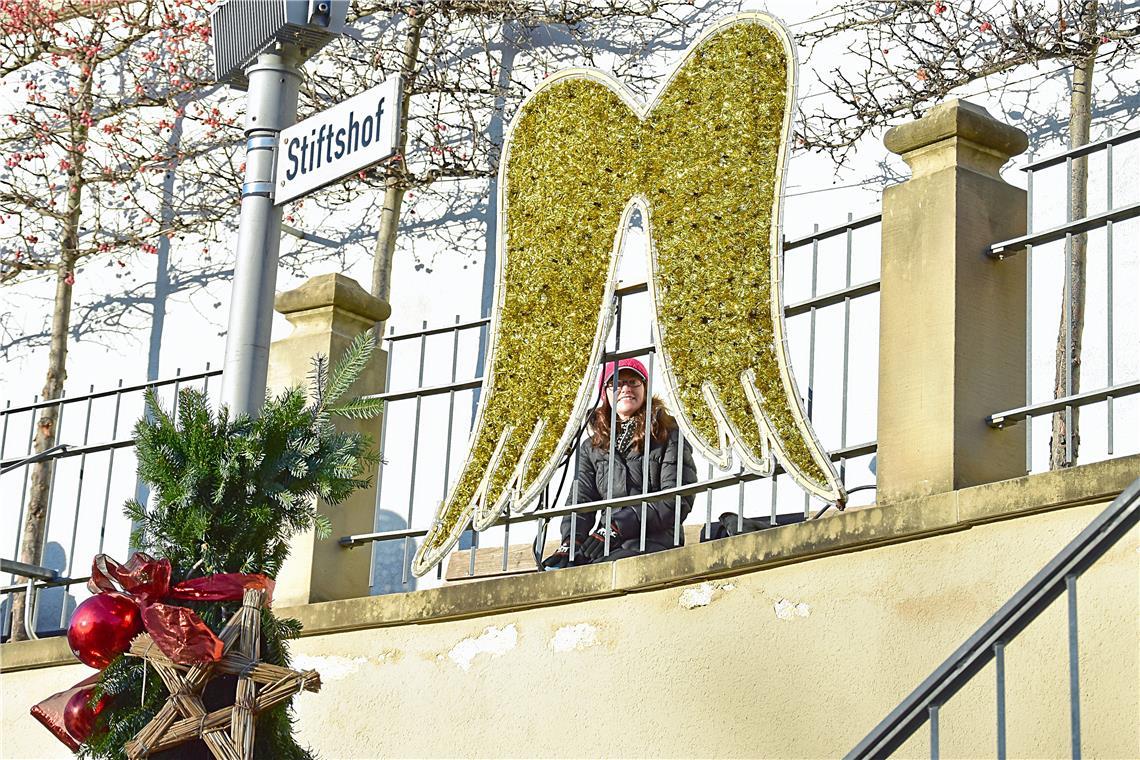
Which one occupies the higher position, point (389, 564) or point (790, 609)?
point (389, 564)

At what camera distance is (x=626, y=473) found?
6.41 metres

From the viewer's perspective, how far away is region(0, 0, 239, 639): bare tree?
11.5 m

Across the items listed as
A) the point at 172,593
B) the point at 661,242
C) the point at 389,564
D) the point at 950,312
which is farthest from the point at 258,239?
the point at 389,564

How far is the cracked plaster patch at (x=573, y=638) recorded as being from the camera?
19.1 ft

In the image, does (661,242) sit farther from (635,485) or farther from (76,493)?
(76,493)

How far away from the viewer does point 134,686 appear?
14.3ft

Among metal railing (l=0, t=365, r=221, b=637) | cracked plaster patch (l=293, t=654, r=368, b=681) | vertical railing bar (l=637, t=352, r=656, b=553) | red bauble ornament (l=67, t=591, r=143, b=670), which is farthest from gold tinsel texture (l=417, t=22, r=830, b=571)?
metal railing (l=0, t=365, r=221, b=637)

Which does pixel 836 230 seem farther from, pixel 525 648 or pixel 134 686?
pixel 134 686

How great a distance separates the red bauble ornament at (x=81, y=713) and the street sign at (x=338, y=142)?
1373 millimetres

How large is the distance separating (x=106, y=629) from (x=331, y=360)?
8.56ft

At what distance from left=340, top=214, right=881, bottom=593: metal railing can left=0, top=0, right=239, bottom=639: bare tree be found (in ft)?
7.97

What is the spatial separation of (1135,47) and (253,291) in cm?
502

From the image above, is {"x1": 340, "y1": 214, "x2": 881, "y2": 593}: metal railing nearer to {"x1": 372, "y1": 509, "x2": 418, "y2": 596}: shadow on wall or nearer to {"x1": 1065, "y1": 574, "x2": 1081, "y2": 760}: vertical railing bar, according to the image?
{"x1": 372, "y1": 509, "x2": 418, "y2": 596}: shadow on wall

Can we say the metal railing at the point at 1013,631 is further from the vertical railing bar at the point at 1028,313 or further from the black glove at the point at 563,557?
the black glove at the point at 563,557
